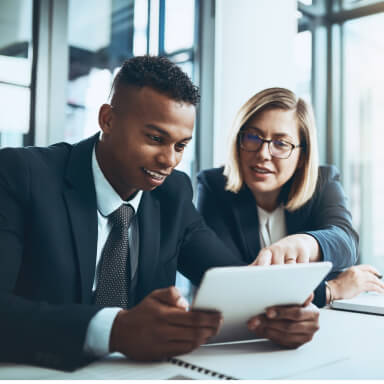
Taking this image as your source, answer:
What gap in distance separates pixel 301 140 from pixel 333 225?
0.37 metres

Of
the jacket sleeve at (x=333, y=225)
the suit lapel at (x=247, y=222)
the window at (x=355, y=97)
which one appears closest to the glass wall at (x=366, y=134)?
the window at (x=355, y=97)

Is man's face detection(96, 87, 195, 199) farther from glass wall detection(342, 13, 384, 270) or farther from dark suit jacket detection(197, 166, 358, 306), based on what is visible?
glass wall detection(342, 13, 384, 270)

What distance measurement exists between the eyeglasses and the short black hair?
0.58m

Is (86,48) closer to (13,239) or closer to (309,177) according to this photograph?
(309,177)

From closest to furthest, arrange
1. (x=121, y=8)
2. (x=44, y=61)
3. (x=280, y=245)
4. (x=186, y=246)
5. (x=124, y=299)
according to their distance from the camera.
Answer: (x=124, y=299) < (x=280, y=245) < (x=186, y=246) < (x=44, y=61) < (x=121, y=8)

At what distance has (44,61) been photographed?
2172 mm

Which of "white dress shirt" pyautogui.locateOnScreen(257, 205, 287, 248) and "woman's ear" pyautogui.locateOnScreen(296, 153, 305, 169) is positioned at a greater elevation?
"woman's ear" pyautogui.locateOnScreen(296, 153, 305, 169)

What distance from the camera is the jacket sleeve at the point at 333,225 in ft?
5.12

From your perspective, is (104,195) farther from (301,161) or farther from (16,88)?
(16,88)

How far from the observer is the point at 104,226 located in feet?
4.06

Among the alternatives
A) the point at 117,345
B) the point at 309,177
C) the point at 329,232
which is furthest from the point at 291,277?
the point at 309,177

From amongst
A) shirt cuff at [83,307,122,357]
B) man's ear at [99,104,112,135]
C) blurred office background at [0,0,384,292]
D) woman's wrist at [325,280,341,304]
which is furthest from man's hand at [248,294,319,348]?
blurred office background at [0,0,384,292]

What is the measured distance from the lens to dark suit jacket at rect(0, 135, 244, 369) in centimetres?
80

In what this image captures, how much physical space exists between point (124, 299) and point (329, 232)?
30.8 inches
